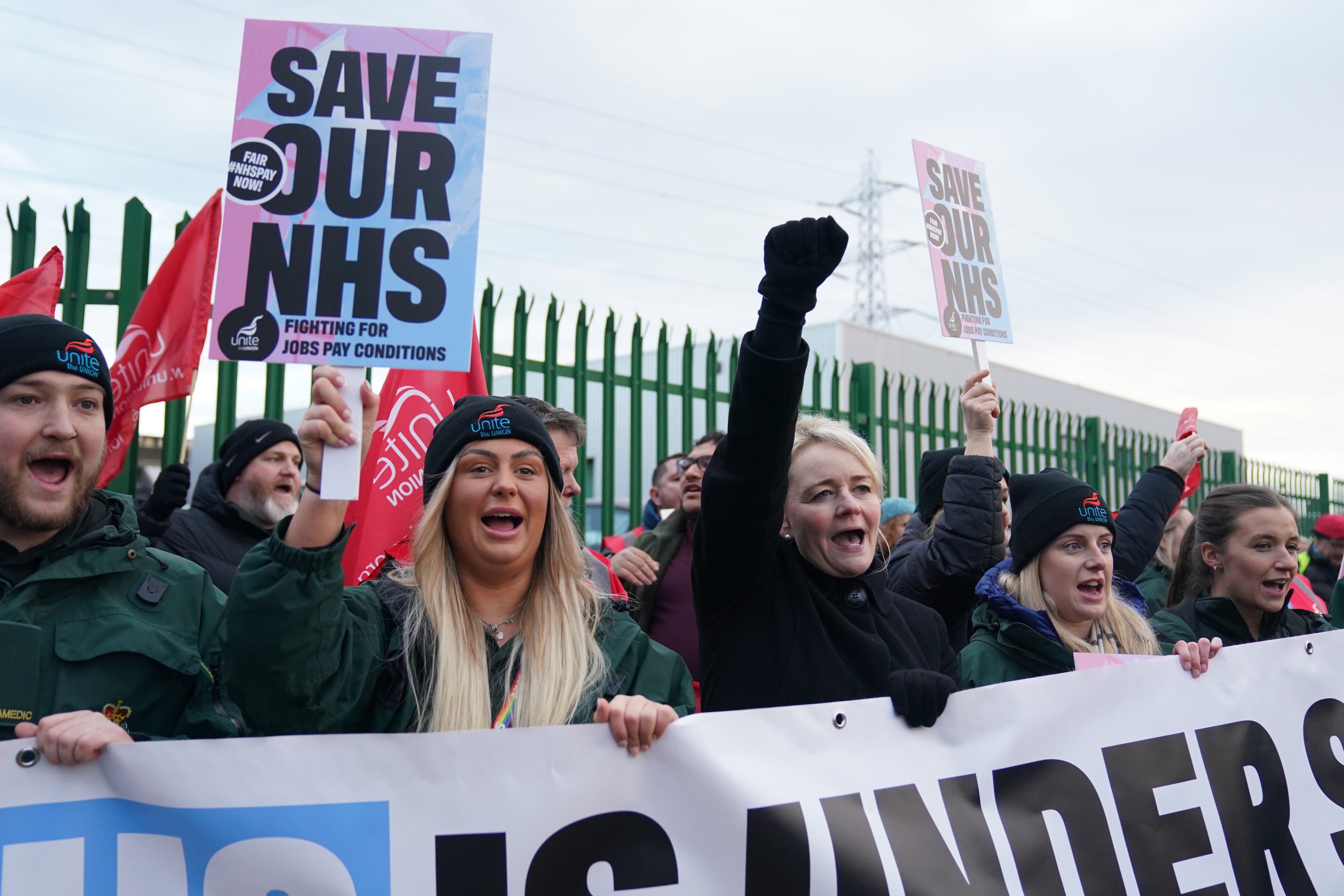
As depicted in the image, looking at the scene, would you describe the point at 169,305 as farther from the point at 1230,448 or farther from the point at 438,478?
the point at 1230,448

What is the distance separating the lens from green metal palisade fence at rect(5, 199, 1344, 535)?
4.95 meters

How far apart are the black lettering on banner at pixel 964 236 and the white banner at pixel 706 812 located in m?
1.54

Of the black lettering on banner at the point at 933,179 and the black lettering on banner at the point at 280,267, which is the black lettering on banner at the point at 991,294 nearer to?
the black lettering on banner at the point at 933,179

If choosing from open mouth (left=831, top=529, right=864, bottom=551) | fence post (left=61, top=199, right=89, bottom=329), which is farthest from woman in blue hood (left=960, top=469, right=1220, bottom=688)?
fence post (left=61, top=199, right=89, bottom=329)

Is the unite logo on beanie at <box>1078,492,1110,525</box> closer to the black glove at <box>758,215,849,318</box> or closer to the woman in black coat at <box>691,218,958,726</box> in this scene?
the woman in black coat at <box>691,218,958,726</box>

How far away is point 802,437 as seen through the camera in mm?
2740

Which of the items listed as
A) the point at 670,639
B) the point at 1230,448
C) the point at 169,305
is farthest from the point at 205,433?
the point at 1230,448

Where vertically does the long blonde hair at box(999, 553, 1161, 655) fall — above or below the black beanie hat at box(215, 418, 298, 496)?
below

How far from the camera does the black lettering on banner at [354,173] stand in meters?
2.10

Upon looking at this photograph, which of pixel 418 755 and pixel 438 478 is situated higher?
pixel 438 478

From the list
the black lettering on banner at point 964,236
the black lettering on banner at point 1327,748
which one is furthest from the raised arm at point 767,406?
the black lettering on banner at point 1327,748

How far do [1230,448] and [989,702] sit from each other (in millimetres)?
27658

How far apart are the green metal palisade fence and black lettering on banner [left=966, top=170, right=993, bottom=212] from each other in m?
1.25

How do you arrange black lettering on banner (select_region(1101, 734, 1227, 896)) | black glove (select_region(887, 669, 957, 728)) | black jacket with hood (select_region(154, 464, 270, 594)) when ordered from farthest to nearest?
1. black jacket with hood (select_region(154, 464, 270, 594))
2. black lettering on banner (select_region(1101, 734, 1227, 896))
3. black glove (select_region(887, 669, 957, 728))
